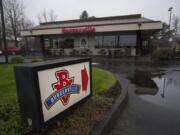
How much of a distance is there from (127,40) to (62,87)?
57.0 ft

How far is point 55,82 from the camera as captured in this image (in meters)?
2.73

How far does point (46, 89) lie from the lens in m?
2.55

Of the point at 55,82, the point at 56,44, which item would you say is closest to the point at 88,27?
the point at 56,44

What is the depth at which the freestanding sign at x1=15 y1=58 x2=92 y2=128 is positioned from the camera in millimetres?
2330

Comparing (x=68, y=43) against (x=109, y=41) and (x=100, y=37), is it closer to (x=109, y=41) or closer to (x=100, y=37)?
(x=100, y=37)

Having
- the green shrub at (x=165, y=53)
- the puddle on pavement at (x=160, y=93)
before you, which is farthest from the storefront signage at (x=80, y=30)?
the puddle on pavement at (x=160, y=93)

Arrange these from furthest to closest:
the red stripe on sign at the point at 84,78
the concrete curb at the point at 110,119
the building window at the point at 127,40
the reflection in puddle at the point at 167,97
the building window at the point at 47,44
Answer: the building window at the point at 47,44 → the building window at the point at 127,40 → the reflection in puddle at the point at 167,97 → the red stripe on sign at the point at 84,78 → the concrete curb at the point at 110,119

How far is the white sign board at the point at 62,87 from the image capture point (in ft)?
8.32

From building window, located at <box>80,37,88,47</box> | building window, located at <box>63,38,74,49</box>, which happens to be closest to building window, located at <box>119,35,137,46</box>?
building window, located at <box>80,37,88,47</box>

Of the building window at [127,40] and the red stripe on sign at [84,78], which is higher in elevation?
the building window at [127,40]

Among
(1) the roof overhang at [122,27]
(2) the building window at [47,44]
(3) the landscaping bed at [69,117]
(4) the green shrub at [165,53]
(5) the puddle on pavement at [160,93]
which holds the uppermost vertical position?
(1) the roof overhang at [122,27]

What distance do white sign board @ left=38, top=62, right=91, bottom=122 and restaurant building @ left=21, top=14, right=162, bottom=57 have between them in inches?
538

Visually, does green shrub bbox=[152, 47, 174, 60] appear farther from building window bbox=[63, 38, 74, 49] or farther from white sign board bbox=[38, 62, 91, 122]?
white sign board bbox=[38, 62, 91, 122]

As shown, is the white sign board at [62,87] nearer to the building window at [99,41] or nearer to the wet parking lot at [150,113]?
the wet parking lot at [150,113]
